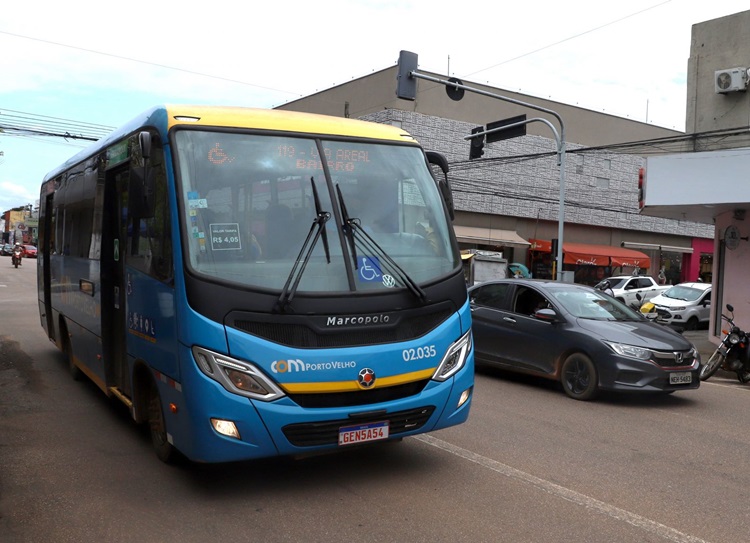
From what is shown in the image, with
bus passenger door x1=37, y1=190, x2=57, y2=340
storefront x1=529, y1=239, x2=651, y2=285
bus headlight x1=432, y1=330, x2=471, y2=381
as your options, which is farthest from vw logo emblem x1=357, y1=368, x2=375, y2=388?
storefront x1=529, y1=239, x2=651, y2=285

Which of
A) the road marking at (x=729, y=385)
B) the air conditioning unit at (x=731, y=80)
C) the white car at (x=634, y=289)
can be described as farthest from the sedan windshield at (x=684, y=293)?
the road marking at (x=729, y=385)

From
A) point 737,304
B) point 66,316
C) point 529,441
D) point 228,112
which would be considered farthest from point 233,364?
point 737,304

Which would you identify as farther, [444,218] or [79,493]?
[444,218]

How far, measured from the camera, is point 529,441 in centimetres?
711

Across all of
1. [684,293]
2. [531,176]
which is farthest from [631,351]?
[531,176]

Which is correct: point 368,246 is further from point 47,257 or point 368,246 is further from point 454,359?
→ point 47,257

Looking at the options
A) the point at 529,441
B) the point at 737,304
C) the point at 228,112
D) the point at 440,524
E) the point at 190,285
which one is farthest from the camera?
the point at 737,304

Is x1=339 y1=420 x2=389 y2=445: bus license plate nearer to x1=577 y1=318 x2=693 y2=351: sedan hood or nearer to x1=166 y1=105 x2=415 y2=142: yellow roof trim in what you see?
x1=166 y1=105 x2=415 y2=142: yellow roof trim

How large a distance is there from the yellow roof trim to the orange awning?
35622mm

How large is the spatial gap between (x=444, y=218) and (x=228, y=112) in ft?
6.29

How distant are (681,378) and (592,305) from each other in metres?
1.57

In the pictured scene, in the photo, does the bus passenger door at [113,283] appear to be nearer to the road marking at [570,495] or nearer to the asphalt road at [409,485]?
the asphalt road at [409,485]

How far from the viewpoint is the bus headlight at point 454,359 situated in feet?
18.6

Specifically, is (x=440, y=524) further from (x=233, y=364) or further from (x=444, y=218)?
(x=444, y=218)
